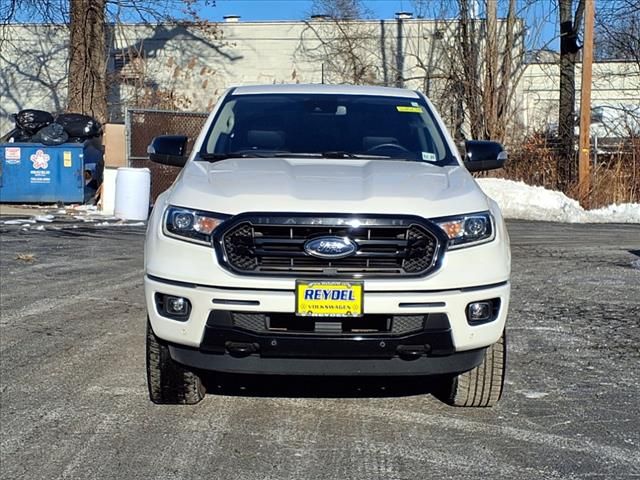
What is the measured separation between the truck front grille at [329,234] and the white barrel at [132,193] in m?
12.6

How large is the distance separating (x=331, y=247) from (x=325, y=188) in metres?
0.40

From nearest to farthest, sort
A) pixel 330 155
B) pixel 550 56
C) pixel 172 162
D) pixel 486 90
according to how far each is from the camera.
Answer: pixel 330 155, pixel 172 162, pixel 486 90, pixel 550 56

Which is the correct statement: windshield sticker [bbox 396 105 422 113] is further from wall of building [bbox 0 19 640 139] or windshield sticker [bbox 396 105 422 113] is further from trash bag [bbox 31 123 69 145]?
wall of building [bbox 0 19 640 139]

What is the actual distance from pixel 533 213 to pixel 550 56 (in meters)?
10.6

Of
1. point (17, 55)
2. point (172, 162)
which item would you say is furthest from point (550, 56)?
point (172, 162)

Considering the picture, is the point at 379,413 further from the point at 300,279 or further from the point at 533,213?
the point at 533,213

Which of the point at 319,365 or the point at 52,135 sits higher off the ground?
the point at 52,135

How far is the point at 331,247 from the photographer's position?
4.54 meters

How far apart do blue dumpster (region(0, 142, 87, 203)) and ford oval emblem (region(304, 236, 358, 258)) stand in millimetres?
15783

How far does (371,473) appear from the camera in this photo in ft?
14.4

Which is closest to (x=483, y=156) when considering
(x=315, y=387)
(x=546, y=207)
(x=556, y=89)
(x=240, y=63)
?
(x=315, y=387)

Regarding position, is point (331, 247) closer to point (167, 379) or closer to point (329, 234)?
point (329, 234)

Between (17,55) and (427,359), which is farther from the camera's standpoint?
(17,55)

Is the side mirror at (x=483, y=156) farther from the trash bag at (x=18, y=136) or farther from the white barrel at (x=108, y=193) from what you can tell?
the trash bag at (x=18, y=136)
